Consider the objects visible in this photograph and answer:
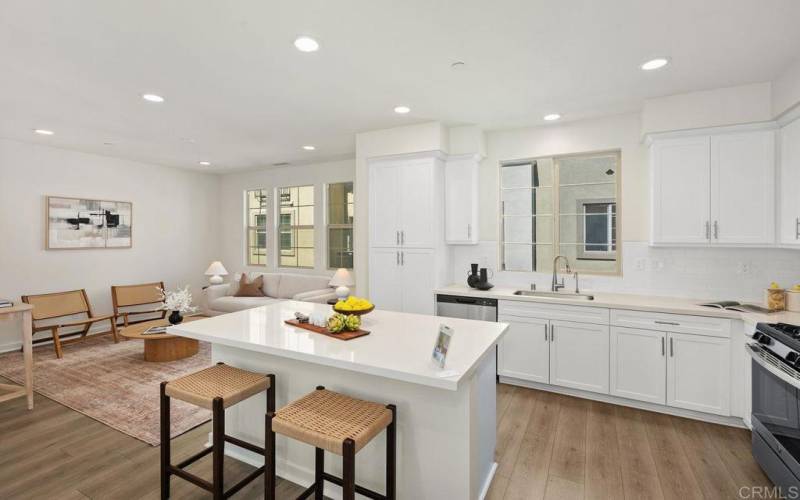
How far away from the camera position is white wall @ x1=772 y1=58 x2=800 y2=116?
260 cm

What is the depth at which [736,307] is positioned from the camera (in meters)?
3.02

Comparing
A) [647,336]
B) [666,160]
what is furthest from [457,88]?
[647,336]

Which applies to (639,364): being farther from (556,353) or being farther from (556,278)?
(556,278)

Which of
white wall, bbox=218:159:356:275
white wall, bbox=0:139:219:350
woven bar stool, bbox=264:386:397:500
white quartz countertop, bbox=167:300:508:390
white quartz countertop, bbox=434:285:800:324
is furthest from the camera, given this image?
white wall, bbox=218:159:356:275

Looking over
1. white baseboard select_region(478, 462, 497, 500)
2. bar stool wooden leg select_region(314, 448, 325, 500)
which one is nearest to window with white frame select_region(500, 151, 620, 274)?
white baseboard select_region(478, 462, 497, 500)

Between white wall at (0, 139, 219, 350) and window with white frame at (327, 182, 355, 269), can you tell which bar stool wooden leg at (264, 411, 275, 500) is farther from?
white wall at (0, 139, 219, 350)

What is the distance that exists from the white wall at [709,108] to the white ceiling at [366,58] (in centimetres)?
11

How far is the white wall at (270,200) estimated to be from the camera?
20.6ft

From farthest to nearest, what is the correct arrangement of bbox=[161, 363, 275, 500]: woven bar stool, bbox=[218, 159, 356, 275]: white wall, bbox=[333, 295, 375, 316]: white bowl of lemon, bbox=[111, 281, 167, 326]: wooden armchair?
bbox=[218, 159, 356, 275]: white wall
bbox=[111, 281, 167, 326]: wooden armchair
bbox=[333, 295, 375, 316]: white bowl of lemon
bbox=[161, 363, 275, 500]: woven bar stool

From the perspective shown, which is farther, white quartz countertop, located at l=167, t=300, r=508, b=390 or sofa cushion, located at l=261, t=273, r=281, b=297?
sofa cushion, located at l=261, t=273, r=281, b=297

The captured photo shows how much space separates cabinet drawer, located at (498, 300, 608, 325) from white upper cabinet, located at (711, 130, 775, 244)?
3.69 feet

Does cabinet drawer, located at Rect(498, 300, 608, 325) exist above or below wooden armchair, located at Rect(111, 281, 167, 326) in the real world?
above

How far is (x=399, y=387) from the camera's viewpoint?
1.92 m

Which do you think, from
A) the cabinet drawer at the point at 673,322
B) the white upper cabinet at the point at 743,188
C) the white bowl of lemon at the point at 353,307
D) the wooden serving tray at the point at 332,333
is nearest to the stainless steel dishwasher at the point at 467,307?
the cabinet drawer at the point at 673,322
